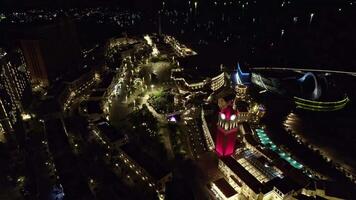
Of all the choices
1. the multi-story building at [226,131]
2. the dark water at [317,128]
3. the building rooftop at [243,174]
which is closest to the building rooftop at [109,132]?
the multi-story building at [226,131]

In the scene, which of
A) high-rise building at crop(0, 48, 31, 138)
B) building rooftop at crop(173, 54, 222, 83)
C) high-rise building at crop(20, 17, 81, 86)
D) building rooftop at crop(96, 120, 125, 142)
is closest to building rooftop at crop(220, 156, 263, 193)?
building rooftop at crop(96, 120, 125, 142)

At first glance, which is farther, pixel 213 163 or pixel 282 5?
pixel 282 5

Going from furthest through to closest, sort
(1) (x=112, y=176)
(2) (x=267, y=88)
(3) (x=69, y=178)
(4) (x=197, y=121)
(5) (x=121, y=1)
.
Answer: (5) (x=121, y=1), (2) (x=267, y=88), (4) (x=197, y=121), (1) (x=112, y=176), (3) (x=69, y=178)

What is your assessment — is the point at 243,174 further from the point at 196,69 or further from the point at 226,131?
the point at 196,69

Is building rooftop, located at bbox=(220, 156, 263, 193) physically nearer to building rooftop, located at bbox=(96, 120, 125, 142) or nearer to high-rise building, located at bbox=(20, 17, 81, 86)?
building rooftop, located at bbox=(96, 120, 125, 142)

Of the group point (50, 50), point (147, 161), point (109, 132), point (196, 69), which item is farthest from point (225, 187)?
point (50, 50)

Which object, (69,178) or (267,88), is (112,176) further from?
(267,88)

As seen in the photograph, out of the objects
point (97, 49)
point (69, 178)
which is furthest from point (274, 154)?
point (97, 49)
